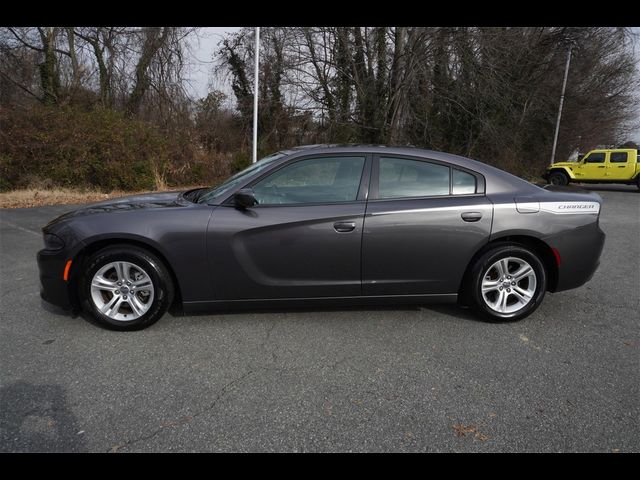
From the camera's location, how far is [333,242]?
326 cm

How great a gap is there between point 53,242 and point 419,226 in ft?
9.65

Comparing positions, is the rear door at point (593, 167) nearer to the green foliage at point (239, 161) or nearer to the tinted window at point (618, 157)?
the tinted window at point (618, 157)

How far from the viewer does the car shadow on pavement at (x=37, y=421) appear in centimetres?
204

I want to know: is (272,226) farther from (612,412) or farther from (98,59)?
(98,59)

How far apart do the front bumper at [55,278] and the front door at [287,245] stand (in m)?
1.17

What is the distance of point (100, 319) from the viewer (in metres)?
3.26

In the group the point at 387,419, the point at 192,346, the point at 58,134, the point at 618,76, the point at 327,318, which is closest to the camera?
the point at 387,419

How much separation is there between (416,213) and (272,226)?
1.18m

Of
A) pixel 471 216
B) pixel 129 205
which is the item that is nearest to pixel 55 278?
pixel 129 205

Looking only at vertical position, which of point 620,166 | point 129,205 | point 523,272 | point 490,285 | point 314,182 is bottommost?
point 490,285

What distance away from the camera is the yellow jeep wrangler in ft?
57.0

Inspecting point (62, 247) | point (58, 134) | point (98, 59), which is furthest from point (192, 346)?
point (98, 59)

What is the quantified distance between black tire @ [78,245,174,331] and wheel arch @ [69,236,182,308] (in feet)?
0.10

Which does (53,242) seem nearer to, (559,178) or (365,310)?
(365,310)
